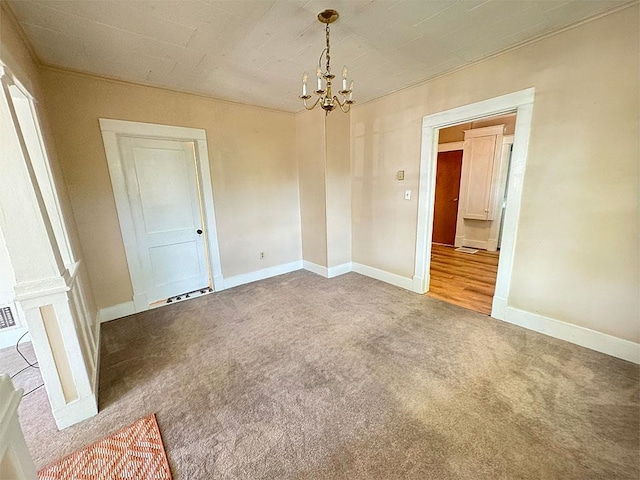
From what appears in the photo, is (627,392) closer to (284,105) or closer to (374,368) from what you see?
(374,368)

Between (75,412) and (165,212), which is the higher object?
(165,212)

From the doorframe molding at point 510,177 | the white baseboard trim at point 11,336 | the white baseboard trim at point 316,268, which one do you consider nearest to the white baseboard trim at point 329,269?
the white baseboard trim at point 316,268

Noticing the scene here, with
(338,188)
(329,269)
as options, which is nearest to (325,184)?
(338,188)

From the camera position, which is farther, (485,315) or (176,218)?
(176,218)

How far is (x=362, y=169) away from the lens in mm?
3775

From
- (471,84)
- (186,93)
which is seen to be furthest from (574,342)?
(186,93)

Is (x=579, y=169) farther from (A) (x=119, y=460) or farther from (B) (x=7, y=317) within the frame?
(B) (x=7, y=317)

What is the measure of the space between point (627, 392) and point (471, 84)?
2.73 meters

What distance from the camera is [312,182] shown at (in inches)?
153

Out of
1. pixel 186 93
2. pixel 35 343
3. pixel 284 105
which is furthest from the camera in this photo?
pixel 284 105

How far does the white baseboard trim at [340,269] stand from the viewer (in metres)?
4.00

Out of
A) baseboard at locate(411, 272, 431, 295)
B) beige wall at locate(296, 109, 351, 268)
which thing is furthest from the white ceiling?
baseboard at locate(411, 272, 431, 295)

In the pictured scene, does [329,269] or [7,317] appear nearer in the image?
[7,317]

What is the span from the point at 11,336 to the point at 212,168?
2523 mm
